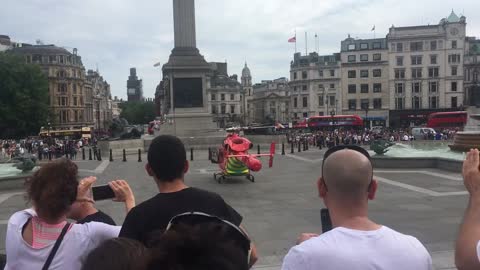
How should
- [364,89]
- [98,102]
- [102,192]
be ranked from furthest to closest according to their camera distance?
[98,102], [364,89], [102,192]

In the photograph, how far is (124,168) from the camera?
2395 cm

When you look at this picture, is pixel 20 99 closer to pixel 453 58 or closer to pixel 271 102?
pixel 453 58

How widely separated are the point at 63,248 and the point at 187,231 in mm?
1535

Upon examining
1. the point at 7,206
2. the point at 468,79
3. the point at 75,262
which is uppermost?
the point at 468,79

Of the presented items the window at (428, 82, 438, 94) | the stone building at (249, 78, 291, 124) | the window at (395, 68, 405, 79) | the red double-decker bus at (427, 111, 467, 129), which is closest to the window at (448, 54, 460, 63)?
the window at (428, 82, 438, 94)

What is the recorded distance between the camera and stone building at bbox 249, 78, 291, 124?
134m

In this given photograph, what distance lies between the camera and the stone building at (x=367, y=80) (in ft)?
295

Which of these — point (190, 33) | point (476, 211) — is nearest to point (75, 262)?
point (476, 211)

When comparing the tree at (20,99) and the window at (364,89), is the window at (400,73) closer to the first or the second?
the window at (364,89)

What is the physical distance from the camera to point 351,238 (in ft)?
8.41

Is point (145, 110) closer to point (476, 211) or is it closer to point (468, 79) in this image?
point (468, 79)

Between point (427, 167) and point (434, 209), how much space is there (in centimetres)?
965

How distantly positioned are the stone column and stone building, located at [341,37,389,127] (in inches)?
2212

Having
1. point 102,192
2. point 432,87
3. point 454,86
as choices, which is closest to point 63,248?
point 102,192
